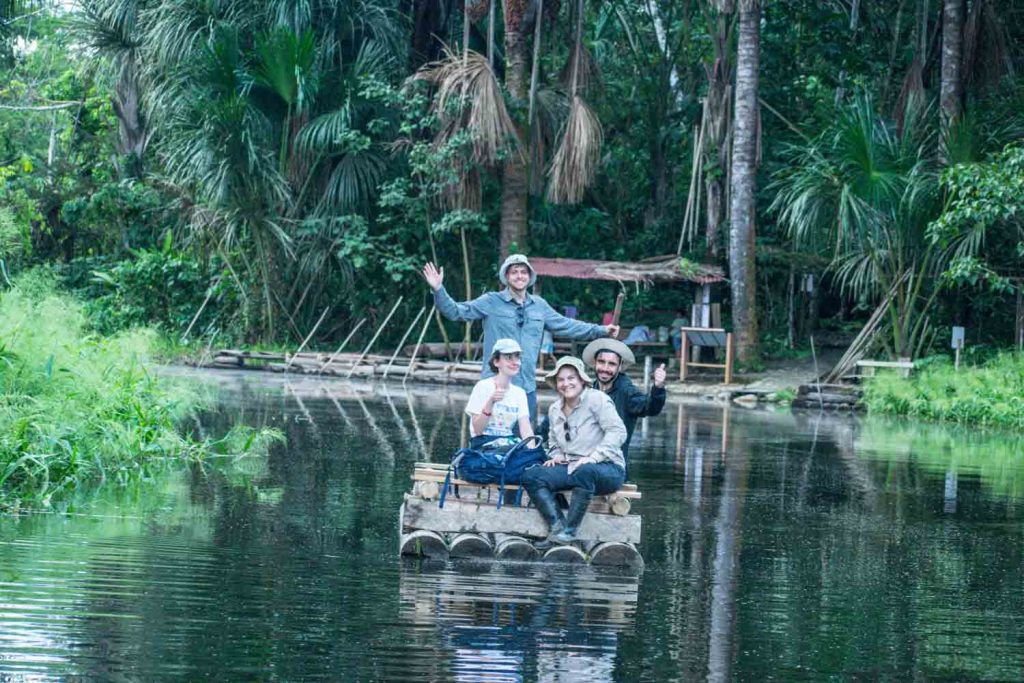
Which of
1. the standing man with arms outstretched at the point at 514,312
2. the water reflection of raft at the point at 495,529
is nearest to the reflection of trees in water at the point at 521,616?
the water reflection of raft at the point at 495,529

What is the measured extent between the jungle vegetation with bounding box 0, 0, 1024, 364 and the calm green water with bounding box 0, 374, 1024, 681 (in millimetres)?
12717

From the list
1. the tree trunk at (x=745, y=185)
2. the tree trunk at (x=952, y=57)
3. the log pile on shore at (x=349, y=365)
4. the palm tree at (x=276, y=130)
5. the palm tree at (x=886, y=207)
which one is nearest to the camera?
the palm tree at (x=886, y=207)

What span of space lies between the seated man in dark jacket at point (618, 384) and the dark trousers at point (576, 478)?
→ 2.05ft

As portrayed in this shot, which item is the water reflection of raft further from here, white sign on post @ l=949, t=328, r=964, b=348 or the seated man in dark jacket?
white sign on post @ l=949, t=328, r=964, b=348

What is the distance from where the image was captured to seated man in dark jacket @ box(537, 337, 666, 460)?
9789 millimetres

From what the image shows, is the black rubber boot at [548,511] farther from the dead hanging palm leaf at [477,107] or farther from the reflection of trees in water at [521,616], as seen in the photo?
the dead hanging palm leaf at [477,107]

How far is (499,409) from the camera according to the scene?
31.7ft

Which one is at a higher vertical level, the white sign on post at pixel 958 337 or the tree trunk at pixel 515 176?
the tree trunk at pixel 515 176

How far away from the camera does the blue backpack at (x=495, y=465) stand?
30.6 feet

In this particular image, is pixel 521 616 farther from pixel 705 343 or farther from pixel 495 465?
pixel 705 343

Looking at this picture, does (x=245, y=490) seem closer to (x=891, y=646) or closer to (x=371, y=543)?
(x=371, y=543)

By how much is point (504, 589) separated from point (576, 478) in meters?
1.09

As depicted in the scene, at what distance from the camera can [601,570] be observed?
9.11 metres

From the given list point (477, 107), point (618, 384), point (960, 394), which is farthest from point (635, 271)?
point (618, 384)
